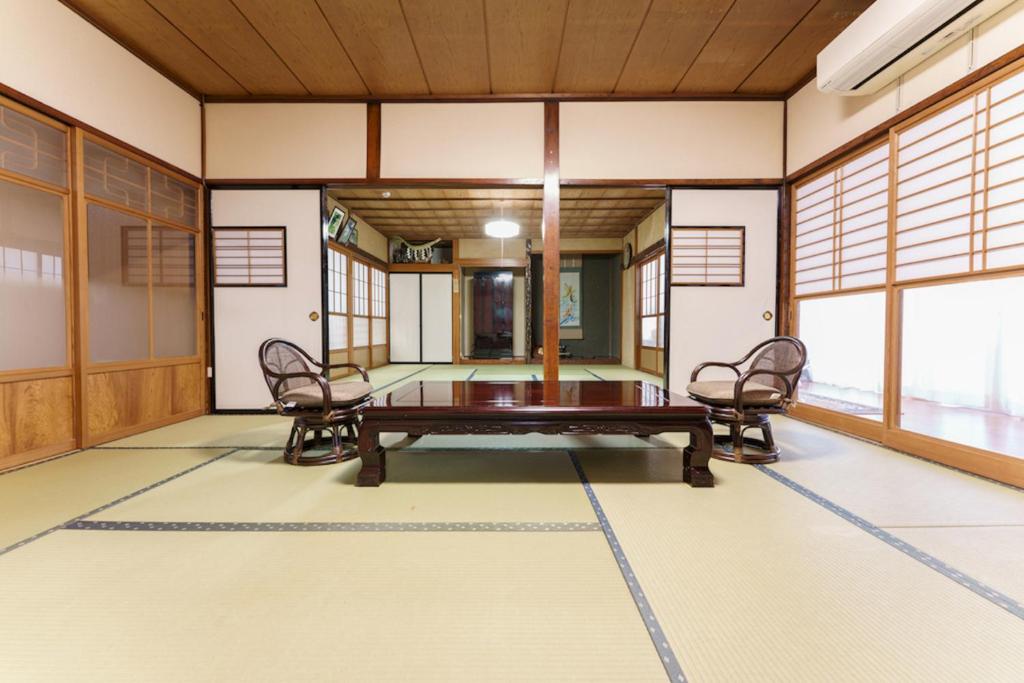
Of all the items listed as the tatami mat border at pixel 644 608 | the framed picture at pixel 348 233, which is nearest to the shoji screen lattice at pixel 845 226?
the tatami mat border at pixel 644 608

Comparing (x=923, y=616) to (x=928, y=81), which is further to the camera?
(x=928, y=81)

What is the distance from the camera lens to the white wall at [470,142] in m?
4.00

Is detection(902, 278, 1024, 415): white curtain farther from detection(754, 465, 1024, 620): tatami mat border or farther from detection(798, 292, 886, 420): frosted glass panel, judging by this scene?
detection(754, 465, 1024, 620): tatami mat border

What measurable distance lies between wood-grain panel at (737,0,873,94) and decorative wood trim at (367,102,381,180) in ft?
10.5

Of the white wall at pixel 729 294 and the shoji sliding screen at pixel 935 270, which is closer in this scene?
the shoji sliding screen at pixel 935 270

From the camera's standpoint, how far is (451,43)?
3275mm

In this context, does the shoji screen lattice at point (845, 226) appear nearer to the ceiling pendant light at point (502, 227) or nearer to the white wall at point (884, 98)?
the white wall at point (884, 98)

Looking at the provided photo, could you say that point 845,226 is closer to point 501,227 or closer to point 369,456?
point 369,456

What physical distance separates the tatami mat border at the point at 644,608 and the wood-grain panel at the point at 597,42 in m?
3.07

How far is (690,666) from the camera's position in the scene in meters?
1.06

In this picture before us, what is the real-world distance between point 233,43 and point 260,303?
6.67 feet

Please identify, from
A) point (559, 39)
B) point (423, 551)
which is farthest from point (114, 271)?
point (559, 39)

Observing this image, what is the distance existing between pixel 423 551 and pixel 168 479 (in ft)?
5.51

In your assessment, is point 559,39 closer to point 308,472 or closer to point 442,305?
point 308,472
